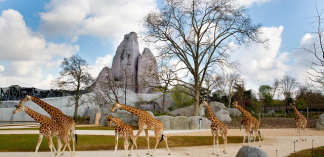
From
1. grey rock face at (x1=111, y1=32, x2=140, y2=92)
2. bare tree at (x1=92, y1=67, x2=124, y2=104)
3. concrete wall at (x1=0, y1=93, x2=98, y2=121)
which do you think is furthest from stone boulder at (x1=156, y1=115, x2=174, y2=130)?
grey rock face at (x1=111, y1=32, x2=140, y2=92)

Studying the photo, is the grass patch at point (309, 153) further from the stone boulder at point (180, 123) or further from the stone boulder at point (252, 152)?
the stone boulder at point (180, 123)

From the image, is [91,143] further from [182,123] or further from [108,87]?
[108,87]

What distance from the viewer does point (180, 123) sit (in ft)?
63.7

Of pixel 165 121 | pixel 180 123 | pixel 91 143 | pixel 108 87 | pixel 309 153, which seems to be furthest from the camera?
pixel 108 87

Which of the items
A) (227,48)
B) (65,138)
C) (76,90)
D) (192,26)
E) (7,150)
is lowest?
(7,150)

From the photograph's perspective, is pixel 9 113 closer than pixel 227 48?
No

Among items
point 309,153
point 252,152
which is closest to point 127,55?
point 309,153

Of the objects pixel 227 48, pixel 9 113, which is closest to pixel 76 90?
pixel 9 113

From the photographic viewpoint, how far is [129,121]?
21.5 m

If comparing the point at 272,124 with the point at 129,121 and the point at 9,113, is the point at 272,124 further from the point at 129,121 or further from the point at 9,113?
the point at 9,113

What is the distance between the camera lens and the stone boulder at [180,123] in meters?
19.3

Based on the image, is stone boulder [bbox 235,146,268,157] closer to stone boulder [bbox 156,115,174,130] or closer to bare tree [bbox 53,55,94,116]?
stone boulder [bbox 156,115,174,130]

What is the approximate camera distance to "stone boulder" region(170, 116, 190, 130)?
63.4ft

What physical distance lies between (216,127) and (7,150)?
29.2 ft
